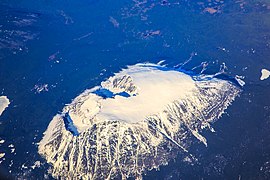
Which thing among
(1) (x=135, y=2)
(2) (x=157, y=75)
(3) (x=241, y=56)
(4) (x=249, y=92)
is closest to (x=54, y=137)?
(2) (x=157, y=75)

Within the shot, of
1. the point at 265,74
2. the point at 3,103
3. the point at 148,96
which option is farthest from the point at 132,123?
the point at 265,74

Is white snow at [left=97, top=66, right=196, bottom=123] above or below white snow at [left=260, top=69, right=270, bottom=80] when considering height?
above

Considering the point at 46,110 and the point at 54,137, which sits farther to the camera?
the point at 46,110

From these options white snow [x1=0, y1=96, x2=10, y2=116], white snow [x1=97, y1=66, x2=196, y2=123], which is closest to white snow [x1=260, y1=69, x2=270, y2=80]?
white snow [x1=97, y1=66, x2=196, y2=123]

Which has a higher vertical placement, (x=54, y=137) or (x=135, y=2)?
(x=135, y=2)

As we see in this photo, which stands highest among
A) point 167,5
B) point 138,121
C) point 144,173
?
point 167,5

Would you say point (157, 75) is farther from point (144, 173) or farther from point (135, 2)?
point (135, 2)

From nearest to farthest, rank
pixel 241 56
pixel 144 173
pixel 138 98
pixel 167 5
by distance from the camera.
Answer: pixel 144 173 → pixel 138 98 → pixel 241 56 → pixel 167 5

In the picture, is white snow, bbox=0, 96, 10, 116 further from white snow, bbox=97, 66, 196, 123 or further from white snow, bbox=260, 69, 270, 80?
white snow, bbox=260, 69, 270, 80
